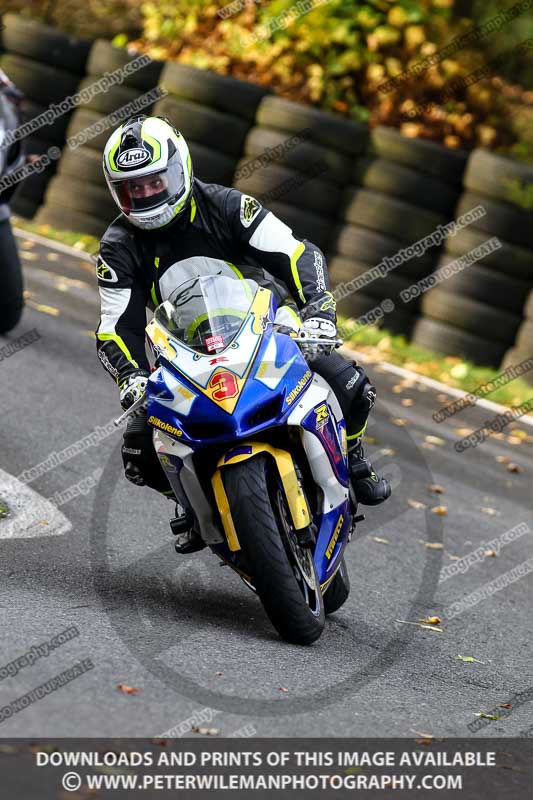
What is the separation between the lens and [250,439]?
4449mm

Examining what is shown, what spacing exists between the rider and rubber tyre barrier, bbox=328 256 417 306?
571 cm

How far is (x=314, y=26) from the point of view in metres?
13.6

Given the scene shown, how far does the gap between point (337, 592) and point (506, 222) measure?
6.00 meters

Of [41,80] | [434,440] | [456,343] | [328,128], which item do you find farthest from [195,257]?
[41,80]

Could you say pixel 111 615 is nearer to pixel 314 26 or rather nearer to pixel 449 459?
pixel 449 459

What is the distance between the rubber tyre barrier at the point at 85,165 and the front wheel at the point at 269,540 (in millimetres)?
8200

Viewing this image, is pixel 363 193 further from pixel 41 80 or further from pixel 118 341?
pixel 118 341

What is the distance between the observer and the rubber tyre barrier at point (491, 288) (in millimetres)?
10492

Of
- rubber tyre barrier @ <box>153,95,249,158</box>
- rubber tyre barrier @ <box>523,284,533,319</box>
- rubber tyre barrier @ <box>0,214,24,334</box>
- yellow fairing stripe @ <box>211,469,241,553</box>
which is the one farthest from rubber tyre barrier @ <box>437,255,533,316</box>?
yellow fairing stripe @ <box>211,469,241,553</box>

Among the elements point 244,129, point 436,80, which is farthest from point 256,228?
point 436,80

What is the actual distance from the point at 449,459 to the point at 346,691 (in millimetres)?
4638

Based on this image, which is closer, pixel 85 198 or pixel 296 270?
pixel 296 270

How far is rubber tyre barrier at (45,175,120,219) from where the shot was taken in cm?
1223
